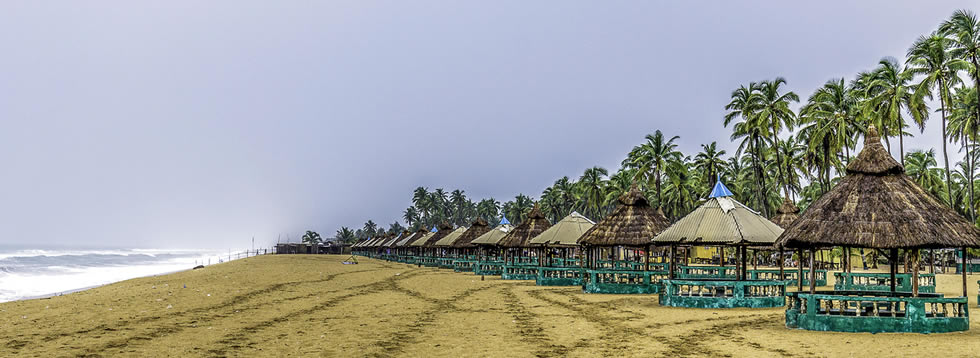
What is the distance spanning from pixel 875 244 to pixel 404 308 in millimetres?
12929

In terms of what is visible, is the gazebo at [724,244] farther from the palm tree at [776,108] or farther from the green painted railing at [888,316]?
the palm tree at [776,108]

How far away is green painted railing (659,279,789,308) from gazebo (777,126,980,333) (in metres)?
4.87

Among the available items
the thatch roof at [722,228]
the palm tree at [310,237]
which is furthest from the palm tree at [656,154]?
the palm tree at [310,237]

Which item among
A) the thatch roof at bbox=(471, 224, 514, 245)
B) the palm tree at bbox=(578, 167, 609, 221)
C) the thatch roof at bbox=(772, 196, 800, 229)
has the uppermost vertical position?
the palm tree at bbox=(578, 167, 609, 221)

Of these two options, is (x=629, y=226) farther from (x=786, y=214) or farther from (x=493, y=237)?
(x=493, y=237)

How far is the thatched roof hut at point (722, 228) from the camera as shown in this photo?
65.9 ft

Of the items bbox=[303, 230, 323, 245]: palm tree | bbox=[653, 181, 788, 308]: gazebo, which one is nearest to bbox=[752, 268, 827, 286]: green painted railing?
bbox=[653, 181, 788, 308]: gazebo

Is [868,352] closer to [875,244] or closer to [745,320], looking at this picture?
[875,244]

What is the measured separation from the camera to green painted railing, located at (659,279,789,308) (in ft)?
A: 65.4

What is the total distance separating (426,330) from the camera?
15656 mm

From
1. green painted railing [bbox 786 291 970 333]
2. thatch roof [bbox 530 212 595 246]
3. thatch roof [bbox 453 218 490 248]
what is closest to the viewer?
green painted railing [bbox 786 291 970 333]

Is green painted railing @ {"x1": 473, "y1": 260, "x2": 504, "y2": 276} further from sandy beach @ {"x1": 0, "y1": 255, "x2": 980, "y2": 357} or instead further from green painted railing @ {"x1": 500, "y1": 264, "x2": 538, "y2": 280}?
sandy beach @ {"x1": 0, "y1": 255, "x2": 980, "y2": 357}

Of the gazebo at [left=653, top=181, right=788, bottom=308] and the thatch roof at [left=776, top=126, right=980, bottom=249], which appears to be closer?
the thatch roof at [left=776, top=126, right=980, bottom=249]

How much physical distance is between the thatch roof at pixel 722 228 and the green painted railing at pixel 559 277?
10686mm
